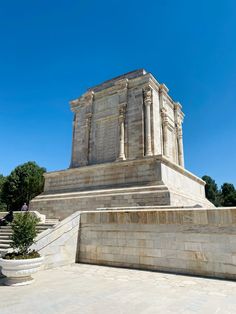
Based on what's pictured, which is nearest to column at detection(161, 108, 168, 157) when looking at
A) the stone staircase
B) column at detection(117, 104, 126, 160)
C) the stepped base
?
the stepped base

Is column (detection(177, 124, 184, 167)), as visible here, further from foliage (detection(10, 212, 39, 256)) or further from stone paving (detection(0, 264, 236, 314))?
foliage (detection(10, 212, 39, 256))

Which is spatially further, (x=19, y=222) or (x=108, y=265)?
(x=108, y=265)

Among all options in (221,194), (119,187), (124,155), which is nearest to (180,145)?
(124,155)

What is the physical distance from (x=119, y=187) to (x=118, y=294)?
9479 mm

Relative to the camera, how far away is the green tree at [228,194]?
148 feet

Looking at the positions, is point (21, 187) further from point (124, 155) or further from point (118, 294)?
point (118, 294)

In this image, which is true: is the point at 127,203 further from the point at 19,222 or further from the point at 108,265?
the point at 19,222

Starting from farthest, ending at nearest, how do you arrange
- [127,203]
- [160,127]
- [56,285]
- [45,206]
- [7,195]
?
[7,195] < [160,127] < [45,206] < [127,203] < [56,285]

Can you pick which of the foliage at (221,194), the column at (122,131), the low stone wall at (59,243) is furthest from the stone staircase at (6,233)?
the foliage at (221,194)

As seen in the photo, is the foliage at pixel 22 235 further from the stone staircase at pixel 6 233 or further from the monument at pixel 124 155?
the monument at pixel 124 155

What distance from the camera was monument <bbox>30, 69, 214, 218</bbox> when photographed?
1384 cm

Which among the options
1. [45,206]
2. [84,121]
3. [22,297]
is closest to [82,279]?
[22,297]

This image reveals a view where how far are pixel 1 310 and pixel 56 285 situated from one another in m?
1.88

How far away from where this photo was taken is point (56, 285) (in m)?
6.18
